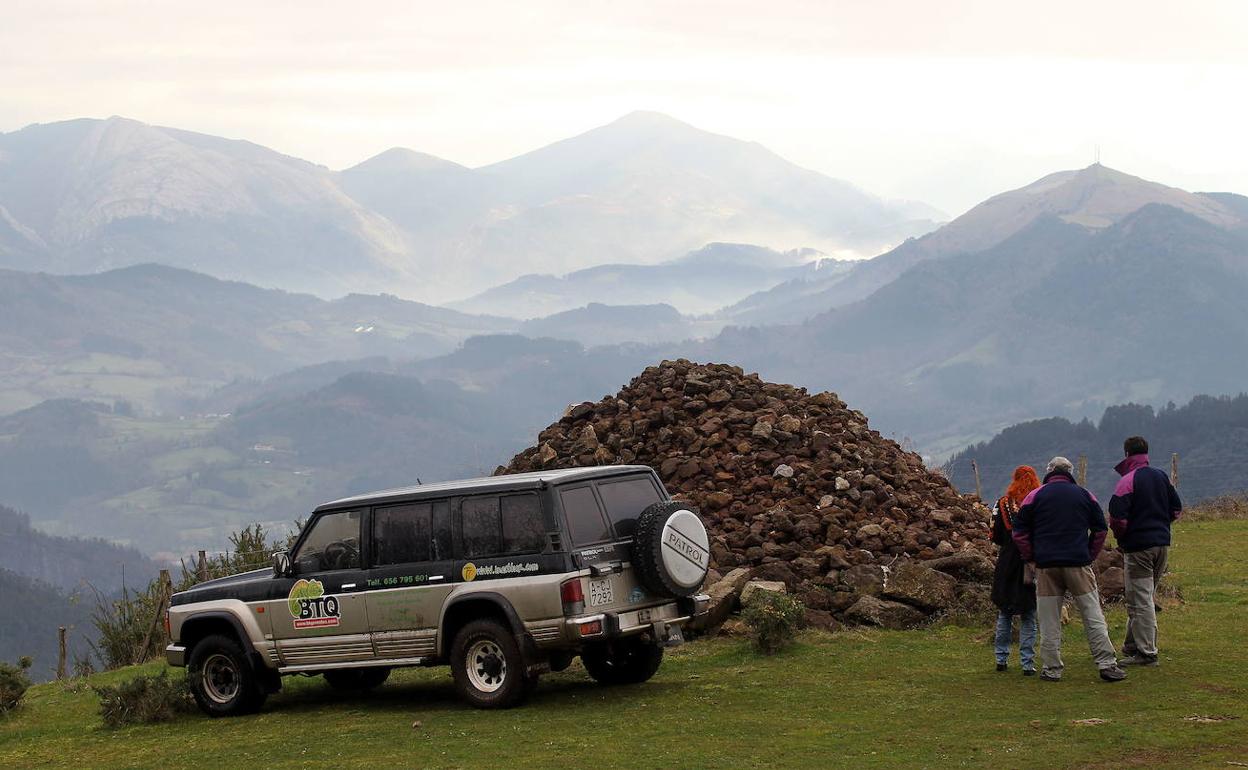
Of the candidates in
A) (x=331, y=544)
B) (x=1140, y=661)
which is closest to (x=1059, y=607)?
(x=1140, y=661)

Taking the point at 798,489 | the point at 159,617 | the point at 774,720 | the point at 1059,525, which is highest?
the point at 798,489

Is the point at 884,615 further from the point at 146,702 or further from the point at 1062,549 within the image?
the point at 146,702

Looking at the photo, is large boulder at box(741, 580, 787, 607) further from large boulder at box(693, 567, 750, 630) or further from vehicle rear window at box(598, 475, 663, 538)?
vehicle rear window at box(598, 475, 663, 538)

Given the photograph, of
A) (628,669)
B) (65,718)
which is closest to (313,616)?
(628,669)

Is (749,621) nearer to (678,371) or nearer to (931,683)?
(931,683)

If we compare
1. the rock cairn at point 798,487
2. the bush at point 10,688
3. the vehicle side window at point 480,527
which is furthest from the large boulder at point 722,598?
the bush at point 10,688

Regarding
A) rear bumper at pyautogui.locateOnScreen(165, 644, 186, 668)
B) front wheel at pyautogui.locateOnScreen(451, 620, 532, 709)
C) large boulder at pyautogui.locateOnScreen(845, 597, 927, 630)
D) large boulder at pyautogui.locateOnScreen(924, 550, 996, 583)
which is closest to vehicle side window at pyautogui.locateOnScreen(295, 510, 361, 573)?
front wheel at pyautogui.locateOnScreen(451, 620, 532, 709)

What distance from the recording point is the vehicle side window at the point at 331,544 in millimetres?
16109

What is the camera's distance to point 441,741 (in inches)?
554

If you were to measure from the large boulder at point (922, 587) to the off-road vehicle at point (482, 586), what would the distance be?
5.43 meters

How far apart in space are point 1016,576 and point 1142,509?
155cm

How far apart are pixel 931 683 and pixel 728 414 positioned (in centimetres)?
989

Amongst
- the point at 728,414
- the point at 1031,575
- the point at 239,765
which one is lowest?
the point at 239,765

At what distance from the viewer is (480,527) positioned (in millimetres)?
15344
